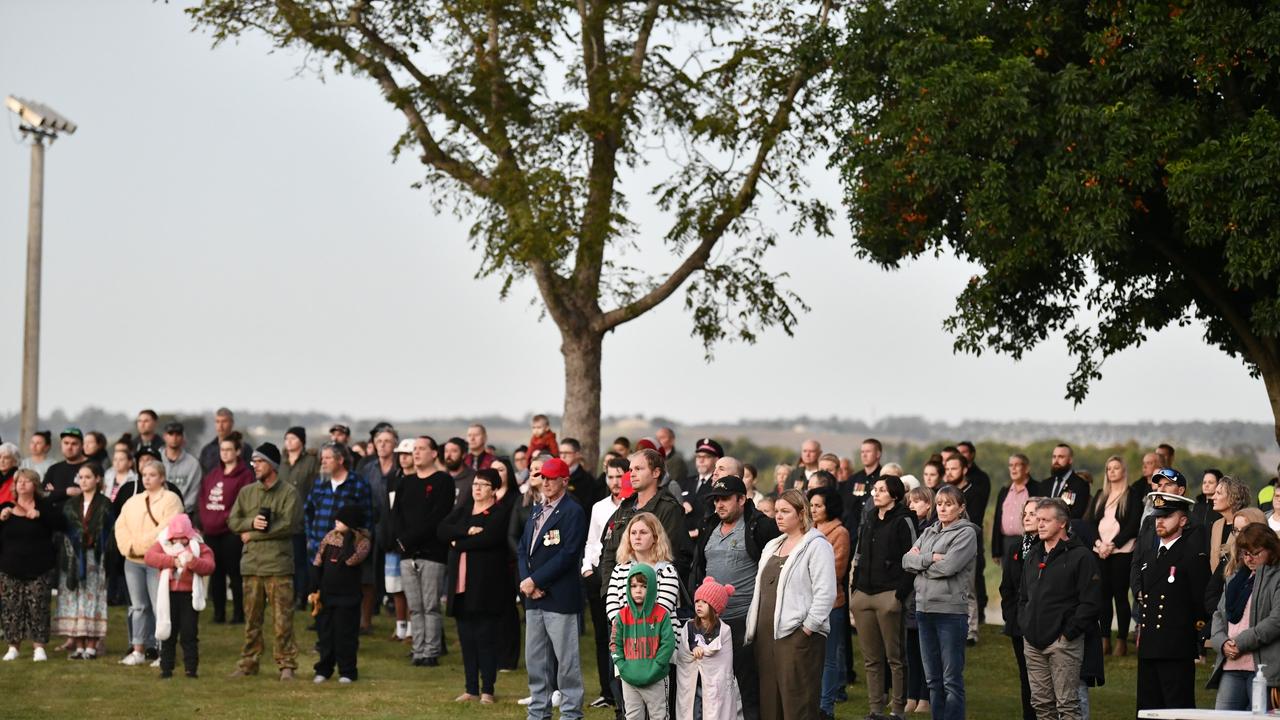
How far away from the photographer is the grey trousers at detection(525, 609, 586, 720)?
11.9 meters

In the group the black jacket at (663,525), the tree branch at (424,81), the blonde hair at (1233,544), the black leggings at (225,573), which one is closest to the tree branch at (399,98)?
the tree branch at (424,81)

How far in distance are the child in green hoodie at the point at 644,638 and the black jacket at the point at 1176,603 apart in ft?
11.7

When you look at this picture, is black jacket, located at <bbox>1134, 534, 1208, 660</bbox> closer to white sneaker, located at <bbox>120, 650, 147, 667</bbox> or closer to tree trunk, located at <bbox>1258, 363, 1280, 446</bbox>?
tree trunk, located at <bbox>1258, 363, 1280, 446</bbox>

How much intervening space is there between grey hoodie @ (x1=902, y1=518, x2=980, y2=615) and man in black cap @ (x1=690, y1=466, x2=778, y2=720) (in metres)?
1.35

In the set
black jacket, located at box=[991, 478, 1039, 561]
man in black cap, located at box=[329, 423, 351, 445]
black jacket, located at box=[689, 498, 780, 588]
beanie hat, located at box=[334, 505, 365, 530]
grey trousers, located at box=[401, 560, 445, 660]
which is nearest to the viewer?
black jacket, located at box=[689, 498, 780, 588]

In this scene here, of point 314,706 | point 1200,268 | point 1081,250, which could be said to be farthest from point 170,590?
point 1200,268

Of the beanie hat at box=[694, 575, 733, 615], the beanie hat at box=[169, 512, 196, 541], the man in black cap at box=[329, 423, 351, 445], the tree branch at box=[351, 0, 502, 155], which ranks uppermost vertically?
the tree branch at box=[351, 0, 502, 155]

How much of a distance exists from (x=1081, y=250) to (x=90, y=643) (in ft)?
36.8

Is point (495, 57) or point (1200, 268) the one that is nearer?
point (1200, 268)

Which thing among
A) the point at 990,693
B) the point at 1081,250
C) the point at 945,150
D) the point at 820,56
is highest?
the point at 820,56

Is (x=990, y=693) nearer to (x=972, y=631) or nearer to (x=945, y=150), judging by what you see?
(x=972, y=631)

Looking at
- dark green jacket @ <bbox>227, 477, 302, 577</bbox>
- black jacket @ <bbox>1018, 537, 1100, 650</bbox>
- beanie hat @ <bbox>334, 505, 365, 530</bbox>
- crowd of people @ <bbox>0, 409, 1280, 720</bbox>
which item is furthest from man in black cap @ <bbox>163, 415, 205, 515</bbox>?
black jacket @ <bbox>1018, 537, 1100, 650</bbox>

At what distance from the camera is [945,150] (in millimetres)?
17438

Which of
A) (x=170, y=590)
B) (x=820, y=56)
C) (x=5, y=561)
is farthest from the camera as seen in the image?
(x=820, y=56)
